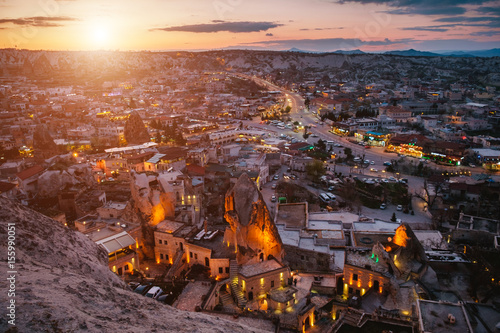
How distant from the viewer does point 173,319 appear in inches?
171

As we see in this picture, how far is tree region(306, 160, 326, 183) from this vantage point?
83.2 feet

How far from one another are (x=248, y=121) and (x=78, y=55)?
9112 centimetres

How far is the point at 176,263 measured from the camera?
43.5ft

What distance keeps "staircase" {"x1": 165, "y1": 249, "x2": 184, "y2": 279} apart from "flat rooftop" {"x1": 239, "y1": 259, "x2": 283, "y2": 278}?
290 cm

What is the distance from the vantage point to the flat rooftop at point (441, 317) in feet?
27.6

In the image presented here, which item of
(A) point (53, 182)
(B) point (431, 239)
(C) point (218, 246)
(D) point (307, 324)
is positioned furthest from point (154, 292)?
(A) point (53, 182)

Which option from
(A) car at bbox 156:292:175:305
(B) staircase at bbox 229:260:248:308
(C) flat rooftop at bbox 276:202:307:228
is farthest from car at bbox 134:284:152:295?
(C) flat rooftop at bbox 276:202:307:228

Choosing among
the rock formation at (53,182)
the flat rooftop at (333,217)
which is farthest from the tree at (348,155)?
the rock formation at (53,182)

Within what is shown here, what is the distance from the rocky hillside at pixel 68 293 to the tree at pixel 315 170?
2066 centimetres

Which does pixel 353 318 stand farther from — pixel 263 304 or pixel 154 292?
pixel 154 292

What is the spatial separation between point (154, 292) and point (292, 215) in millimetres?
8572

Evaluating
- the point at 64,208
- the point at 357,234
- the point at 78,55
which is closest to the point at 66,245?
the point at 357,234

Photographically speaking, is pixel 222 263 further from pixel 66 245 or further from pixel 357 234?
pixel 66 245

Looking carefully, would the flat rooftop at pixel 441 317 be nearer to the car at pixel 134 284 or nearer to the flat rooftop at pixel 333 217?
the flat rooftop at pixel 333 217
